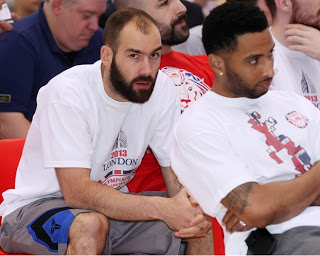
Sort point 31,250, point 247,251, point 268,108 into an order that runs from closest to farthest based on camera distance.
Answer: point 247,251
point 268,108
point 31,250

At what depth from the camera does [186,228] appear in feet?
11.0

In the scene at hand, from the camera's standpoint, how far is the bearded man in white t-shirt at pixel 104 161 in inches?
135

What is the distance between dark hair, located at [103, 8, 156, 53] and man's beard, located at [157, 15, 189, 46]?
2.92 feet

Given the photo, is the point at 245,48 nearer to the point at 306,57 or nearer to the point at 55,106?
the point at 55,106

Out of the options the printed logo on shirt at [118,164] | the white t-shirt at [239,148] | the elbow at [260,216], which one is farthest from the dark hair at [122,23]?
the elbow at [260,216]

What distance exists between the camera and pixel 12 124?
489cm

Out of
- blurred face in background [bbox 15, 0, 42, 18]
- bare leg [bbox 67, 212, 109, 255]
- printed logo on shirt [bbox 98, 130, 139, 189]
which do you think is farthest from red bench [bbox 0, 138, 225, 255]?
blurred face in background [bbox 15, 0, 42, 18]

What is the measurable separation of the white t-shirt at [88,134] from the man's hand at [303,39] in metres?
0.80

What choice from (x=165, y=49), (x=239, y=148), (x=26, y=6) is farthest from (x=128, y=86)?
(x=26, y=6)

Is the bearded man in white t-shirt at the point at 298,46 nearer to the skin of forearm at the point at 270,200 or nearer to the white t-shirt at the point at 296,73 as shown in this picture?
the white t-shirt at the point at 296,73

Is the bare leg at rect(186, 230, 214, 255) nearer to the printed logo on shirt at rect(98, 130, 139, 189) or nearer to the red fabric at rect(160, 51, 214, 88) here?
the printed logo on shirt at rect(98, 130, 139, 189)

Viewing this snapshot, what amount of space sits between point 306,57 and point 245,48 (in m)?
1.32

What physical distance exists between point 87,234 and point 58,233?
0.18 m

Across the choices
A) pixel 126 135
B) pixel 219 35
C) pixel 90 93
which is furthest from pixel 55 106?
pixel 219 35
